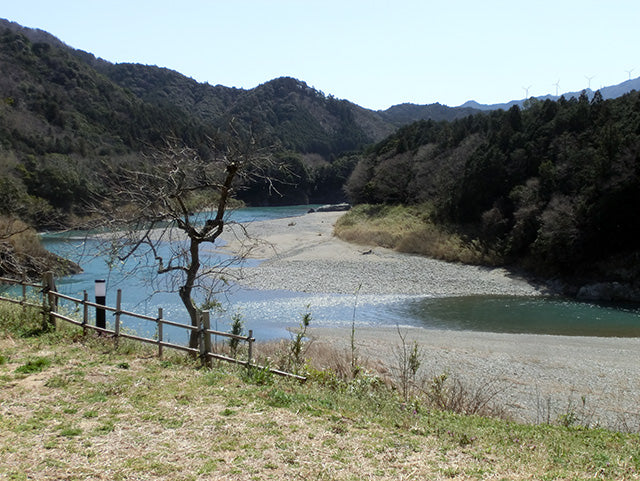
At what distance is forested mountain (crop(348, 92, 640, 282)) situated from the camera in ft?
83.0

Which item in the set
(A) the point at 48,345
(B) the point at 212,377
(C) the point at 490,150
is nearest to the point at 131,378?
(B) the point at 212,377

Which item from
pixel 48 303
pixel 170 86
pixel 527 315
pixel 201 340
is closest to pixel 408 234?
pixel 527 315

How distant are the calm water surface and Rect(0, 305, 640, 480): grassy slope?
386 inches

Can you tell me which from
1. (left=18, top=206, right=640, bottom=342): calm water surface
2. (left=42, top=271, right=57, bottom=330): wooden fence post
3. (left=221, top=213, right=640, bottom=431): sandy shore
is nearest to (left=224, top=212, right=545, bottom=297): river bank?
(left=221, top=213, right=640, bottom=431): sandy shore

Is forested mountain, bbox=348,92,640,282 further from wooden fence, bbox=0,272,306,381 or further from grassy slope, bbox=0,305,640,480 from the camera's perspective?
wooden fence, bbox=0,272,306,381

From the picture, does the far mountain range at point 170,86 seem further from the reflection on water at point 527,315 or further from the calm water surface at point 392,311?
the reflection on water at point 527,315

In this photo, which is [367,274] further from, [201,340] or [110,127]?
[110,127]

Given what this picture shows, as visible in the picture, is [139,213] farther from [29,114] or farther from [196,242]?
[29,114]

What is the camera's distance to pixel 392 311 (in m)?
22.0

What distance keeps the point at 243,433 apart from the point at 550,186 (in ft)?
92.0

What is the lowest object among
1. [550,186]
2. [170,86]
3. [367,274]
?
[367,274]

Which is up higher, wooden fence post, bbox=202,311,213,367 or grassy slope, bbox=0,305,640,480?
wooden fence post, bbox=202,311,213,367

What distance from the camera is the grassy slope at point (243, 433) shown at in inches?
182

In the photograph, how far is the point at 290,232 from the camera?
156ft
